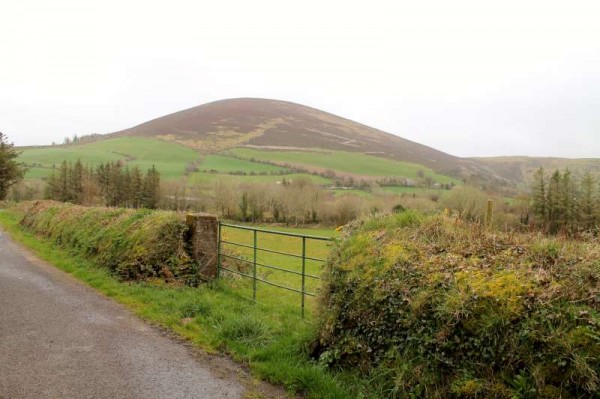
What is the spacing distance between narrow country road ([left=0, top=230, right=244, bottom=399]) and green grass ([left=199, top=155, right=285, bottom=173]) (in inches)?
3253

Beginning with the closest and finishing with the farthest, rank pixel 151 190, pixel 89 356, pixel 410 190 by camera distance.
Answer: pixel 89 356, pixel 151 190, pixel 410 190

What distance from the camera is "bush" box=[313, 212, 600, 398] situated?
3.23m

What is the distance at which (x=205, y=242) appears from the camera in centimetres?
950

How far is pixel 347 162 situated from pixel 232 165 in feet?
97.2

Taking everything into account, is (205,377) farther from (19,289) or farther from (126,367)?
(19,289)

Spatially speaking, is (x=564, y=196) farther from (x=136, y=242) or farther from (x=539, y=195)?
(x=136, y=242)

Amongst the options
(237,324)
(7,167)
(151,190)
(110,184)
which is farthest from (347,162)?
(237,324)

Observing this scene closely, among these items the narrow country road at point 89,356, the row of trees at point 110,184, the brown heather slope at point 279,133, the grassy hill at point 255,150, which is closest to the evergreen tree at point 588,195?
the narrow country road at point 89,356

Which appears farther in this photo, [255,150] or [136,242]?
[255,150]

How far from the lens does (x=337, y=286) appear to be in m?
5.13

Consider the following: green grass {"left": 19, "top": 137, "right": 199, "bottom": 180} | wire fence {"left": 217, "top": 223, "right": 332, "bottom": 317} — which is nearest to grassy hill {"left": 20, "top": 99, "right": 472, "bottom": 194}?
green grass {"left": 19, "top": 137, "right": 199, "bottom": 180}

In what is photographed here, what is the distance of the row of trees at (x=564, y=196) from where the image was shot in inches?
1108

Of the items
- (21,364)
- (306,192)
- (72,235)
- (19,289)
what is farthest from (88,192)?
(21,364)

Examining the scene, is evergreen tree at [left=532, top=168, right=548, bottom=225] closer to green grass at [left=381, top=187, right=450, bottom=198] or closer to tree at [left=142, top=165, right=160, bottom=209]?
green grass at [left=381, top=187, right=450, bottom=198]
